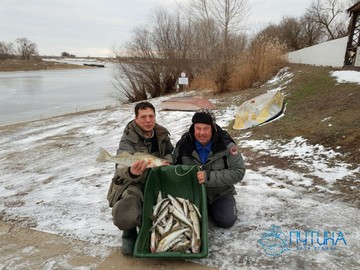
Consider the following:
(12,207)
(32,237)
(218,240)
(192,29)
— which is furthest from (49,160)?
(192,29)

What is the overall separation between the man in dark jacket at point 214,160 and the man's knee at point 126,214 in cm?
69

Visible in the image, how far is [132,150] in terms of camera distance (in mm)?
3291

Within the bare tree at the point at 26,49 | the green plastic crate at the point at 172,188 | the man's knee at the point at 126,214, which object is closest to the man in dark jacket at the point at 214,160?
the green plastic crate at the point at 172,188

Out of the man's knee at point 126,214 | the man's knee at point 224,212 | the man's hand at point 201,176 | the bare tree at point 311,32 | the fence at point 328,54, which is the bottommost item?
the man's knee at point 224,212

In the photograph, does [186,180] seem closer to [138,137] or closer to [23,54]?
[138,137]

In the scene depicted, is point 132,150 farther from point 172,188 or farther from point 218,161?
point 218,161

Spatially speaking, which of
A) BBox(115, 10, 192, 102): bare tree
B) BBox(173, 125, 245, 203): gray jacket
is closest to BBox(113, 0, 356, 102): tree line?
BBox(115, 10, 192, 102): bare tree

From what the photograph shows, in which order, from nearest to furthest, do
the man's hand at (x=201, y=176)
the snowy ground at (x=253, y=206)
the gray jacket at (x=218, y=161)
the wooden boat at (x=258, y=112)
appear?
the snowy ground at (x=253, y=206) → the man's hand at (x=201, y=176) → the gray jacket at (x=218, y=161) → the wooden boat at (x=258, y=112)

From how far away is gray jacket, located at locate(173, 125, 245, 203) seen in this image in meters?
3.29

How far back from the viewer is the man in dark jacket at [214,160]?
128 inches

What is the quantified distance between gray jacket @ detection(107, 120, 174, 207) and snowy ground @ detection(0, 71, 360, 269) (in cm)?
55

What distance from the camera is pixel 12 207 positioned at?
14.3 ft

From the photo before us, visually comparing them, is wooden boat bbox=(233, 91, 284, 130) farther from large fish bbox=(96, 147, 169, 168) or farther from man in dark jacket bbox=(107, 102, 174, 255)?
large fish bbox=(96, 147, 169, 168)

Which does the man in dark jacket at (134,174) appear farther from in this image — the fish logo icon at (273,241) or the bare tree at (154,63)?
the bare tree at (154,63)
